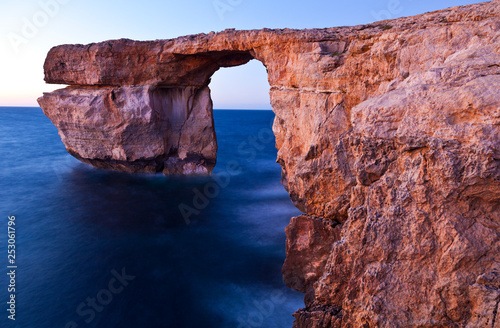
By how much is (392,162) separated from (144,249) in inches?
349

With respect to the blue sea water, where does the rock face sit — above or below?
above

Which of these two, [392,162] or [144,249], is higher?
[392,162]

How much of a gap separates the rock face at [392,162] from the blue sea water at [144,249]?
180 cm

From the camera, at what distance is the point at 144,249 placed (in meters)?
10.9

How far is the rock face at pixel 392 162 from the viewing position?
3740 millimetres

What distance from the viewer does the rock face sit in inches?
147

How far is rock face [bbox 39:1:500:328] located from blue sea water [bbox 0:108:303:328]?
1.80 m

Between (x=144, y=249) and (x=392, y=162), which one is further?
(x=144, y=249)

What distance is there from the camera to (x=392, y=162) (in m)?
4.46

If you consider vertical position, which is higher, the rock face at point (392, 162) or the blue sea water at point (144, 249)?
the rock face at point (392, 162)

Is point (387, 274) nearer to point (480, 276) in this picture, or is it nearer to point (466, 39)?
point (480, 276)

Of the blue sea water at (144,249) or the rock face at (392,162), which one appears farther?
the blue sea water at (144,249)

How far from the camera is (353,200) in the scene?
→ 5.16m

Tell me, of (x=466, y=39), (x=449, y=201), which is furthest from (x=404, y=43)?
(x=449, y=201)
